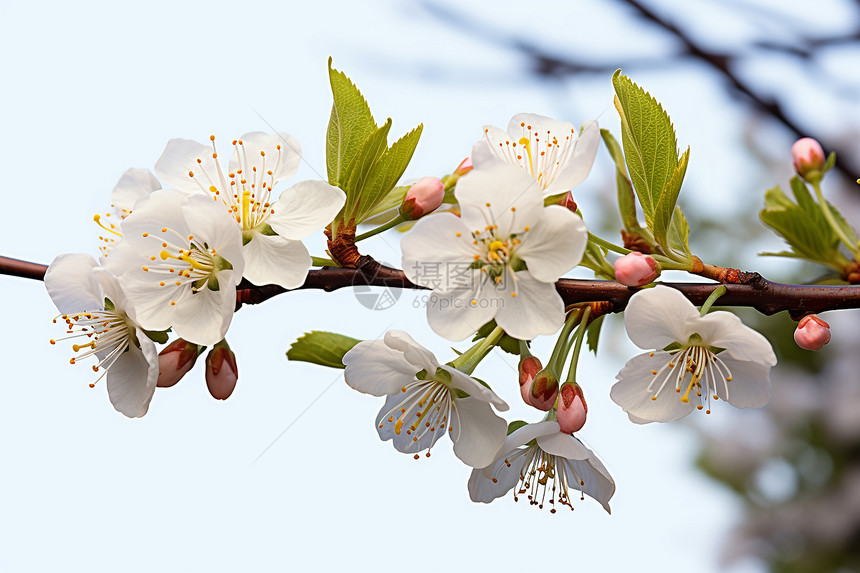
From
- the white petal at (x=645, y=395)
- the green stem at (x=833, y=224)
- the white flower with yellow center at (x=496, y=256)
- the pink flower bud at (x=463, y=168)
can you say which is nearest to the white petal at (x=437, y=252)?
the white flower with yellow center at (x=496, y=256)

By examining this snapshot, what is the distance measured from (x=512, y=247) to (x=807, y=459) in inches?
200

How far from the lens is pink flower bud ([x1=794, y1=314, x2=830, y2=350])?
42.7 inches

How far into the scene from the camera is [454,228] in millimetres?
1041

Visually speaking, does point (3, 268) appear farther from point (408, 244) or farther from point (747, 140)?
point (747, 140)

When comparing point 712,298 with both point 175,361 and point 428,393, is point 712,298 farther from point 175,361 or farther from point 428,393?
point 175,361

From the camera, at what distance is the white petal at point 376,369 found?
1098mm

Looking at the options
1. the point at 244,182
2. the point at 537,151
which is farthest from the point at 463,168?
the point at 244,182

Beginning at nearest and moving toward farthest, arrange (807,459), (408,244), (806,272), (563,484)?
(408,244), (563,484), (806,272), (807,459)

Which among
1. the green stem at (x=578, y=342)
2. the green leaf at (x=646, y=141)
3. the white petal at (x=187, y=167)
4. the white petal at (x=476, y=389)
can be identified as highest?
the green leaf at (x=646, y=141)

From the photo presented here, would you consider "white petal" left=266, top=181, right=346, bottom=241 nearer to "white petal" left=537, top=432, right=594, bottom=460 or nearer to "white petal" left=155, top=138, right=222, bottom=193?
"white petal" left=155, top=138, right=222, bottom=193

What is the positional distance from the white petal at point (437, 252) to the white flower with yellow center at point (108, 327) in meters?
0.39

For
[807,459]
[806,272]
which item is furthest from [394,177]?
[807,459]

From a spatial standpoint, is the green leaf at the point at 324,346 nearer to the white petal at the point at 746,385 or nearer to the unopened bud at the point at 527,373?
the unopened bud at the point at 527,373

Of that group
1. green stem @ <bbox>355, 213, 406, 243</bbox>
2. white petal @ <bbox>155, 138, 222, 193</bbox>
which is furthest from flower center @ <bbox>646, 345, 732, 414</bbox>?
white petal @ <bbox>155, 138, 222, 193</bbox>
